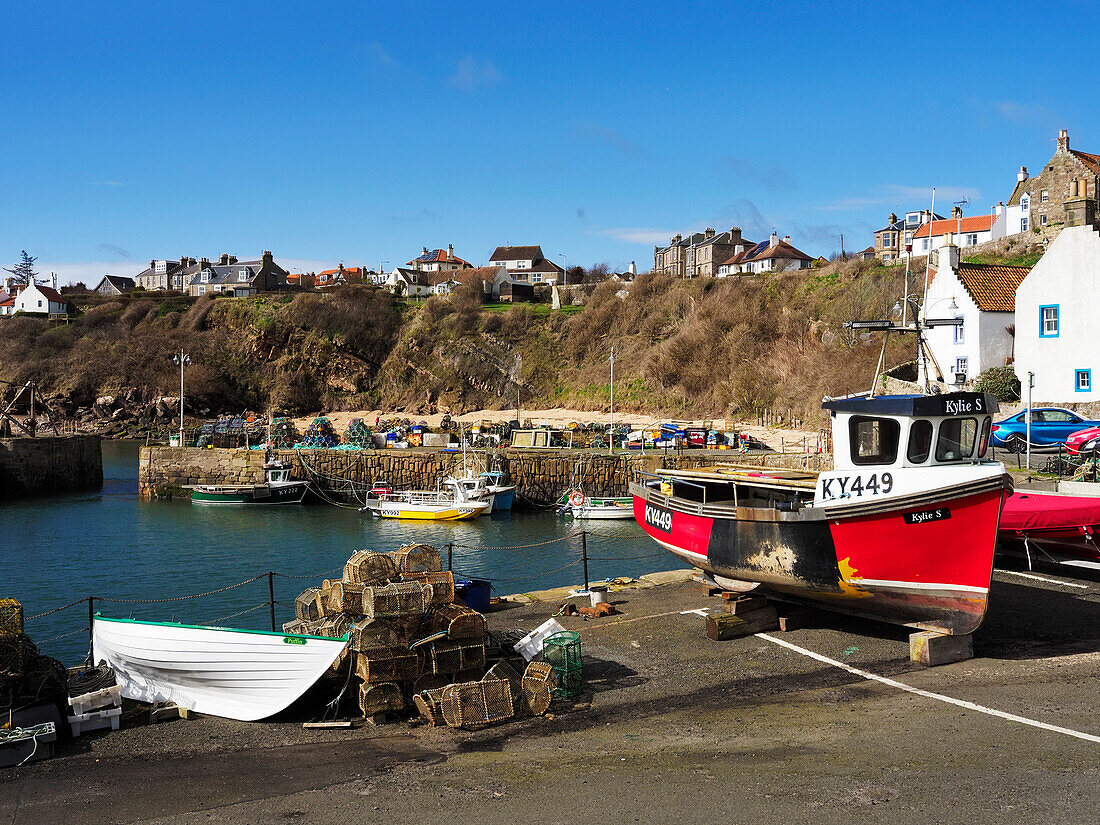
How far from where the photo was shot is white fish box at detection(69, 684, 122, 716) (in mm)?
9703

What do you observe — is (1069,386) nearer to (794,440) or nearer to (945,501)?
(794,440)

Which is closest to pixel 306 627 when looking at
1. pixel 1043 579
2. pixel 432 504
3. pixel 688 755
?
pixel 688 755

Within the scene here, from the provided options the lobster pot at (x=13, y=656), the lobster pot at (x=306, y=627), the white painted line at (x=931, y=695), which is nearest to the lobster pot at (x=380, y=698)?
the lobster pot at (x=306, y=627)

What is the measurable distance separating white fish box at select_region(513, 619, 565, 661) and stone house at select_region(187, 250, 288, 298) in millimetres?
89887

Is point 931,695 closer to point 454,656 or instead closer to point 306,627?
point 454,656

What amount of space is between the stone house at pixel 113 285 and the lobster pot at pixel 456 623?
120m

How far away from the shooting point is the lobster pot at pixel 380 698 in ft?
31.7

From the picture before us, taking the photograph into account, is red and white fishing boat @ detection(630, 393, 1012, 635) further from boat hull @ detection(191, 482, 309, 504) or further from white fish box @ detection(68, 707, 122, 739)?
boat hull @ detection(191, 482, 309, 504)

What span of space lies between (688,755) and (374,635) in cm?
356

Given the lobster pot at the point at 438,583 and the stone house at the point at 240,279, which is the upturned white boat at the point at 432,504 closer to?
the lobster pot at the point at 438,583

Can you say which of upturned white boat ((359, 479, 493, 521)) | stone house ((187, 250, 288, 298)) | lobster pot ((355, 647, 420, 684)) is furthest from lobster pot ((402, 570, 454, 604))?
stone house ((187, 250, 288, 298))

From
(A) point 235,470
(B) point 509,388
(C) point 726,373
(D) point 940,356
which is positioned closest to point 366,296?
(B) point 509,388

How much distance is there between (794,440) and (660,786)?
35.8 metres

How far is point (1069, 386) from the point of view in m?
31.0
